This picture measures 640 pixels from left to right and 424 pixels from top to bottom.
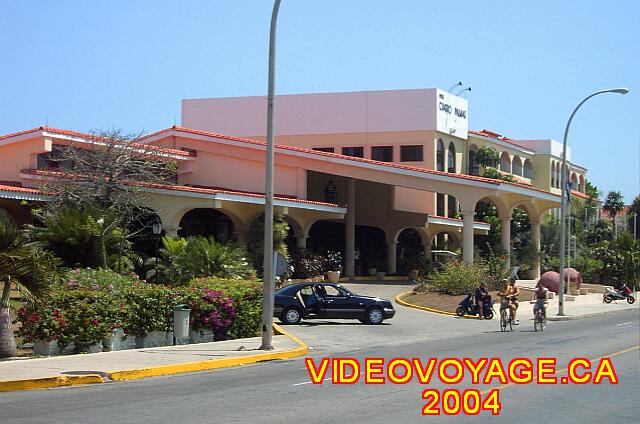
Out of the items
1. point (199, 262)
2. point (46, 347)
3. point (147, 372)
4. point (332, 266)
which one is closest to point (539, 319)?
point (199, 262)

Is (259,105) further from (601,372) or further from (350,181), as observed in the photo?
(601,372)

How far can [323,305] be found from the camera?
31.1m

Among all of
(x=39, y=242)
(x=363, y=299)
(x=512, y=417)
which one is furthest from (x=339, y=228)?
(x=512, y=417)

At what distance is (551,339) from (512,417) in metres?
14.7

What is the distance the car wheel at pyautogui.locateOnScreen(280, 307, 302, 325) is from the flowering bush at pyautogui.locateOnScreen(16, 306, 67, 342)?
41.0 feet

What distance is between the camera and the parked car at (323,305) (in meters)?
30.7

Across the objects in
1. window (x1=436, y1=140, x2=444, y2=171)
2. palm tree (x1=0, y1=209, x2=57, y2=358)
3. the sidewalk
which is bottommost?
the sidewalk

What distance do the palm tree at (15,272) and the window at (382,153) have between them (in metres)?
49.1

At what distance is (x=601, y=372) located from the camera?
16.5m

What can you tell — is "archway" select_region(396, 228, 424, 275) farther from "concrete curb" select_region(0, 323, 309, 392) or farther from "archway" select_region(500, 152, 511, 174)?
"concrete curb" select_region(0, 323, 309, 392)

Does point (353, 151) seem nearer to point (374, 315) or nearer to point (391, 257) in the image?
point (391, 257)

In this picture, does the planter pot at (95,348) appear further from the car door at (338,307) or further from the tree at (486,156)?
the tree at (486,156)

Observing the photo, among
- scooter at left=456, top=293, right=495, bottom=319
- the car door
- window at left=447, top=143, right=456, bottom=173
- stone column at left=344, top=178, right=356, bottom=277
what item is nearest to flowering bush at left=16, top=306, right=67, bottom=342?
the car door

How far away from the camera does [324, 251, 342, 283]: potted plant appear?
163ft
